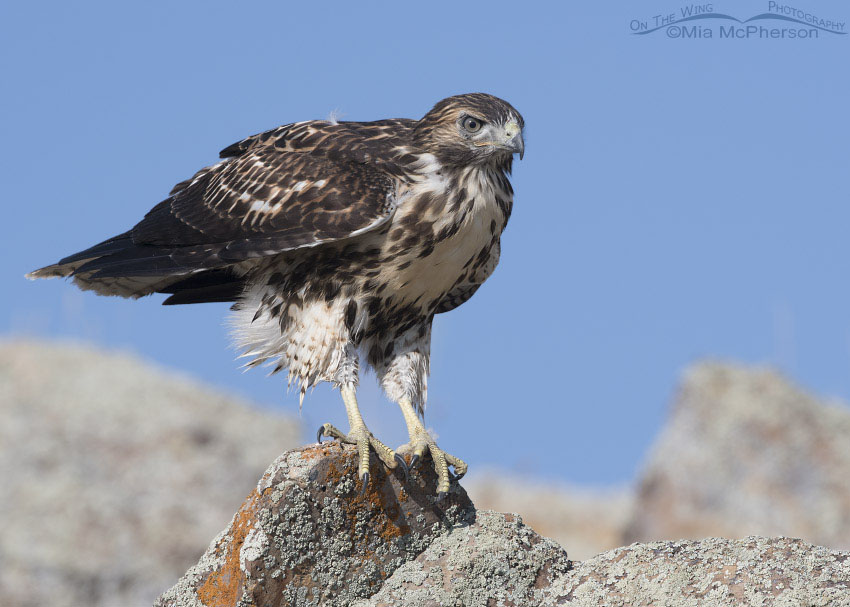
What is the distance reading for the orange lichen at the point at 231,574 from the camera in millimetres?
4988

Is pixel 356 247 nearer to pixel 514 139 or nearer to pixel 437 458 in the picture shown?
pixel 514 139

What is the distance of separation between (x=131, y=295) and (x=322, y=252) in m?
1.72

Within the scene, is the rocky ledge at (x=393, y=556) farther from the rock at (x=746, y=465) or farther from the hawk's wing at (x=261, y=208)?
the rock at (x=746, y=465)

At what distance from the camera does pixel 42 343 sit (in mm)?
14875

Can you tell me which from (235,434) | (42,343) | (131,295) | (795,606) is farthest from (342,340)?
(42,343)

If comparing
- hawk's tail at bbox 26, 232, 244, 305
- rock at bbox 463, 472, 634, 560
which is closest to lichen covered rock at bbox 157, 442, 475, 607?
hawk's tail at bbox 26, 232, 244, 305

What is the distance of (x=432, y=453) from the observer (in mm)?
5609

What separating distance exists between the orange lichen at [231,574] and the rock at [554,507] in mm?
10842

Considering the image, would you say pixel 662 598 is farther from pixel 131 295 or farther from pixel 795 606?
pixel 131 295

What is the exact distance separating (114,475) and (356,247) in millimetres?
7485

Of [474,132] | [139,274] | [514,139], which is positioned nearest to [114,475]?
[139,274]

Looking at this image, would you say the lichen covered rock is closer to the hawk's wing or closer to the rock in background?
the hawk's wing

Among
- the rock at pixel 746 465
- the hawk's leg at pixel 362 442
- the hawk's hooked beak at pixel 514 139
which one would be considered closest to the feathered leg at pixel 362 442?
the hawk's leg at pixel 362 442

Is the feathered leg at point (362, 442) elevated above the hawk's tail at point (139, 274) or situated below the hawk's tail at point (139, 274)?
below
